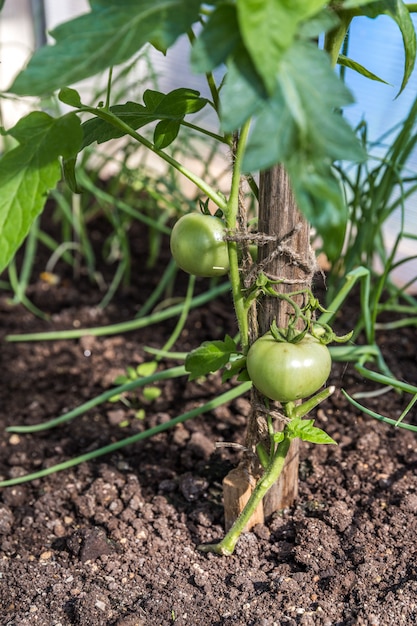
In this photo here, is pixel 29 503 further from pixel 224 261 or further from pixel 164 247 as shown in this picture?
pixel 164 247

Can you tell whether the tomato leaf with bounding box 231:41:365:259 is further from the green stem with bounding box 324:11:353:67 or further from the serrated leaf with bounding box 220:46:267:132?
the green stem with bounding box 324:11:353:67

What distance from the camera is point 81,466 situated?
127cm

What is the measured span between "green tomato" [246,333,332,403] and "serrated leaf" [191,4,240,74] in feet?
1.14

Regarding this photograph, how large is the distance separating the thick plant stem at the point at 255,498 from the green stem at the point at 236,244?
142mm

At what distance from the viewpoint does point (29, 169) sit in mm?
780

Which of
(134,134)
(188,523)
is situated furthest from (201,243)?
(188,523)

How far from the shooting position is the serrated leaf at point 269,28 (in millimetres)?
539

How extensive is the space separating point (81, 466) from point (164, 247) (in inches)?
36.1

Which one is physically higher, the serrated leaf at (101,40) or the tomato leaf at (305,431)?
the serrated leaf at (101,40)

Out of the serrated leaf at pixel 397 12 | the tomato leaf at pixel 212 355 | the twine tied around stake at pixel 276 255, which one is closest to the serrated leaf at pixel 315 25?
the serrated leaf at pixel 397 12

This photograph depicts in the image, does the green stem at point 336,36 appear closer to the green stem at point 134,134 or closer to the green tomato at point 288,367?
the green stem at point 134,134

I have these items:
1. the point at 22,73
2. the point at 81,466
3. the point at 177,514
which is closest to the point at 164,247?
the point at 81,466

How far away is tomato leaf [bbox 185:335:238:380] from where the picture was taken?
0.93m

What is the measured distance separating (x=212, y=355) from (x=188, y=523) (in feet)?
1.06
